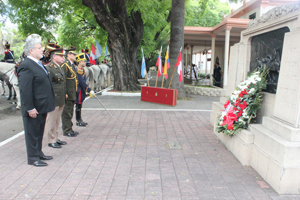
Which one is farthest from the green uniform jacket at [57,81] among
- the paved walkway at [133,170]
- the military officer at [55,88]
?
the paved walkway at [133,170]

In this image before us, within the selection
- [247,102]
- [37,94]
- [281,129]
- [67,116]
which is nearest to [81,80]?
[67,116]

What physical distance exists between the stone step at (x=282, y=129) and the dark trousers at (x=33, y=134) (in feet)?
12.5

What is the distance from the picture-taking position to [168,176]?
3760mm

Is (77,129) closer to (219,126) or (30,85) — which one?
(30,85)

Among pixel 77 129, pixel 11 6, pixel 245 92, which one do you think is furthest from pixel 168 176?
pixel 11 6

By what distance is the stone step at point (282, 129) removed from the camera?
3301 millimetres

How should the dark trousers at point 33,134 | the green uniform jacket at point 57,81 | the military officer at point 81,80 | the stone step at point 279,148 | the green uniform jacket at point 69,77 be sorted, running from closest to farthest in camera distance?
the stone step at point 279,148 → the dark trousers at point 33,134 → the green uniform jacket at point 57,81 → the green uniform jacket at point 69,77 → the military officer at point 81,80

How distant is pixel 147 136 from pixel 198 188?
259 centimetres

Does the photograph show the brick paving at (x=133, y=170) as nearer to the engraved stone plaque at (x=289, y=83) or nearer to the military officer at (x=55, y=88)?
the military officer at (x=55, y=88)

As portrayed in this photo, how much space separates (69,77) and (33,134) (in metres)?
1.86

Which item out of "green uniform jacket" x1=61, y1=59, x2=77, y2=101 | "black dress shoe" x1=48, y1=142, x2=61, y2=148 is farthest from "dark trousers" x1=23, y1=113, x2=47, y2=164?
"green uniform jacket" x1=61, y1=59, x2=77, y2=101

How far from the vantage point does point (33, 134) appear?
4.03 m

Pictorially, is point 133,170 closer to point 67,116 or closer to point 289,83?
point 67,116

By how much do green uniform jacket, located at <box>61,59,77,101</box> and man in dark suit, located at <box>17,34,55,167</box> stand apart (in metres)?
1.35
